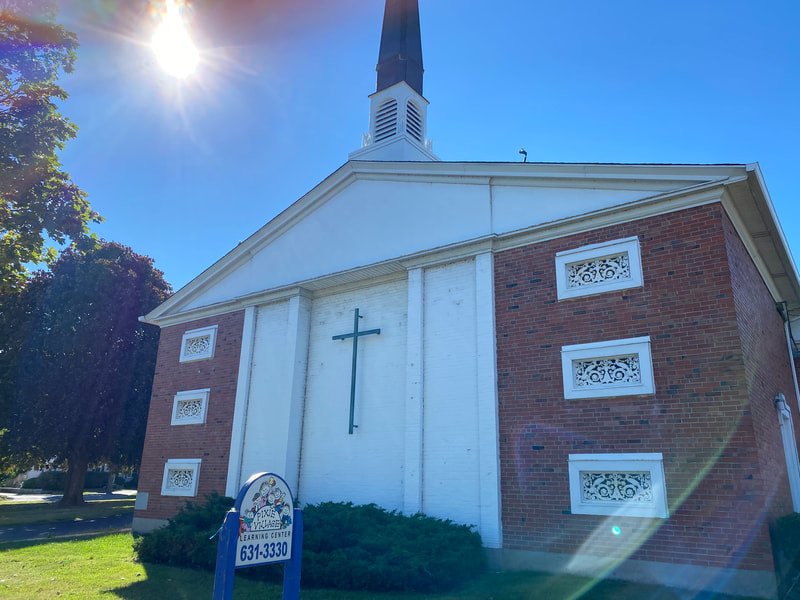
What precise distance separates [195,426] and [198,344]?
90.1 inches

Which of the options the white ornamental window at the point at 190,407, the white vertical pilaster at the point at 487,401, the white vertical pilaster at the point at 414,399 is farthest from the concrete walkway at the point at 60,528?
the white vertical pilaster at the point at 487,401

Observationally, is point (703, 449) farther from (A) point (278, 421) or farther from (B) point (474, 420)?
(A) point (278, 421)

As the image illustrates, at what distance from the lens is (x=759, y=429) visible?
8383mm

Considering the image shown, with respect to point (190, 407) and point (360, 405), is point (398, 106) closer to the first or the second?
point (360, 405)

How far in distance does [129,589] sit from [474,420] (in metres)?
5.98

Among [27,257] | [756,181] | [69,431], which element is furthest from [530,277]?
[69,431]

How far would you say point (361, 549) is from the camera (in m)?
8.50

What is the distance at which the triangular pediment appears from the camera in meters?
9.68

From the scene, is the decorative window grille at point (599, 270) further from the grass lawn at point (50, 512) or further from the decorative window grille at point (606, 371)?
the grass lawn at point (50, 512)

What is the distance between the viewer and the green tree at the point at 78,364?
22.5 metres

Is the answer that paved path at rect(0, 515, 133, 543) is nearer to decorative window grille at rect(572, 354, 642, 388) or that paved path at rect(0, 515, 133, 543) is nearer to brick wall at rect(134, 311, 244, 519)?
brick wall at rect(134, 311, 244, 519)

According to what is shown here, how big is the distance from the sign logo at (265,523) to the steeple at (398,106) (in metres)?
11.1

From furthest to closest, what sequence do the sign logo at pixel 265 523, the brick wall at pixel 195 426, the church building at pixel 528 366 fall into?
the brick wall at pixel 195 426 → the church building at pixel 528 366 → the sign logo at pixel 265 523

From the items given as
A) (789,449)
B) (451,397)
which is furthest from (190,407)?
(789,449)
